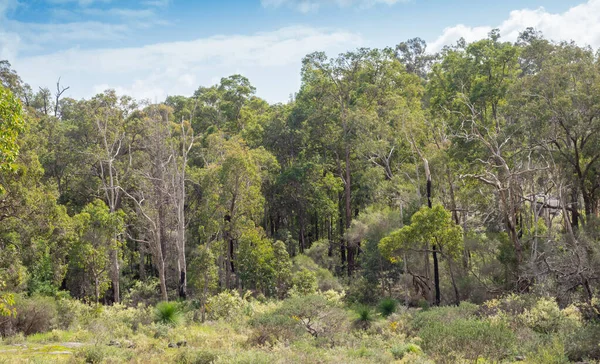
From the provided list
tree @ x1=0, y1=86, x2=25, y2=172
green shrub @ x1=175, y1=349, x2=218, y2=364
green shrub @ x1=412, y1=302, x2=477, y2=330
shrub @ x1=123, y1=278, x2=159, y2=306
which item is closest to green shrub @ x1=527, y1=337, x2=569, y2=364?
green shrub @ x1=412, y1=302, x2=477, y2=330

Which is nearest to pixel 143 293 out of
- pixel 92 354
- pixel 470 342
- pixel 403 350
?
pixel 92 354

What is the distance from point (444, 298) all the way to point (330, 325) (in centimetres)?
887

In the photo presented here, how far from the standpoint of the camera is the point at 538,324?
1487cm

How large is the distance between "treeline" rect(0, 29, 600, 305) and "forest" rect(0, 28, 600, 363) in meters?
0.11

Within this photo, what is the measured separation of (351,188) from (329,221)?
3066 mm

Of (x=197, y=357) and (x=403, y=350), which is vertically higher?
(x=197, y=357)

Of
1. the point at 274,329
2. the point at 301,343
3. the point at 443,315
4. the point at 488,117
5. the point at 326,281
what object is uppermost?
the point at 488,117

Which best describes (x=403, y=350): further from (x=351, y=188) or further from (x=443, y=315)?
(x=351, y=188)

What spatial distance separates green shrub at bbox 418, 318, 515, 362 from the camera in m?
9.80

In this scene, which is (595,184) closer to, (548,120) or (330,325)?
(548,120)

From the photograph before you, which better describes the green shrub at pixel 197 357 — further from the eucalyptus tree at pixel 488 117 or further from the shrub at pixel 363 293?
the eucalyptus tree at pixel 488 117

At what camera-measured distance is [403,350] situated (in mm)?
13227

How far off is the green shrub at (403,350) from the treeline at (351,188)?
15.7 ft

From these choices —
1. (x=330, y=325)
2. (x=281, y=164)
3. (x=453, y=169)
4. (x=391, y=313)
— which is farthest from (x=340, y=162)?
(x=330, y=325)
